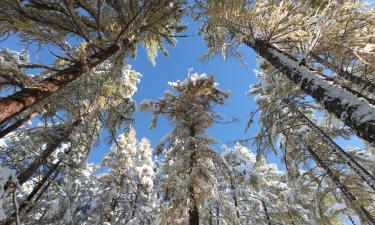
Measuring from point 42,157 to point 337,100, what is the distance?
805 cm

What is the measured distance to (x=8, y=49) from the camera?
562 centimetres

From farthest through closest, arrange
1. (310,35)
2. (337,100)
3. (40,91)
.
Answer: (310,35) → (40,91) → (337,100)

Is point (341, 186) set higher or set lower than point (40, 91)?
higher

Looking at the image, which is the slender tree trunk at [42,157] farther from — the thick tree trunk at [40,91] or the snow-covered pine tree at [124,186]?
the snow-covered pine tree at [124,186]

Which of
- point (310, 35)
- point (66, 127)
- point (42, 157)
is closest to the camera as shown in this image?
point (310, 35)

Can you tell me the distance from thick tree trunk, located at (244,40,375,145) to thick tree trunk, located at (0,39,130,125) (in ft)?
14.2

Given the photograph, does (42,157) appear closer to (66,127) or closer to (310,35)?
(66,127)

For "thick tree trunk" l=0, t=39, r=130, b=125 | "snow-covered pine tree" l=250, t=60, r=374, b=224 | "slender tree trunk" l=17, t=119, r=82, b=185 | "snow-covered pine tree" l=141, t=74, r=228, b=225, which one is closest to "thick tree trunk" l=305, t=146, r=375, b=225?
"snow-covered pine tree" l=250, t=60, r=374, b=224

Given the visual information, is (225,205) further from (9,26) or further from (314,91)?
(9,26)

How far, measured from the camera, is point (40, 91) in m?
4.59

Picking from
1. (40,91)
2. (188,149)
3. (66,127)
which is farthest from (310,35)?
(66,127)

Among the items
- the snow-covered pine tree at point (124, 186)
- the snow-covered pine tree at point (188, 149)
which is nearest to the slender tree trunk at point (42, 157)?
the snow-covered pine tree at point (188, 149)

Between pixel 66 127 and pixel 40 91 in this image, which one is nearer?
pixel 40 91

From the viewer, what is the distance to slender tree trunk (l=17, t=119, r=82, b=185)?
7.75 meters
